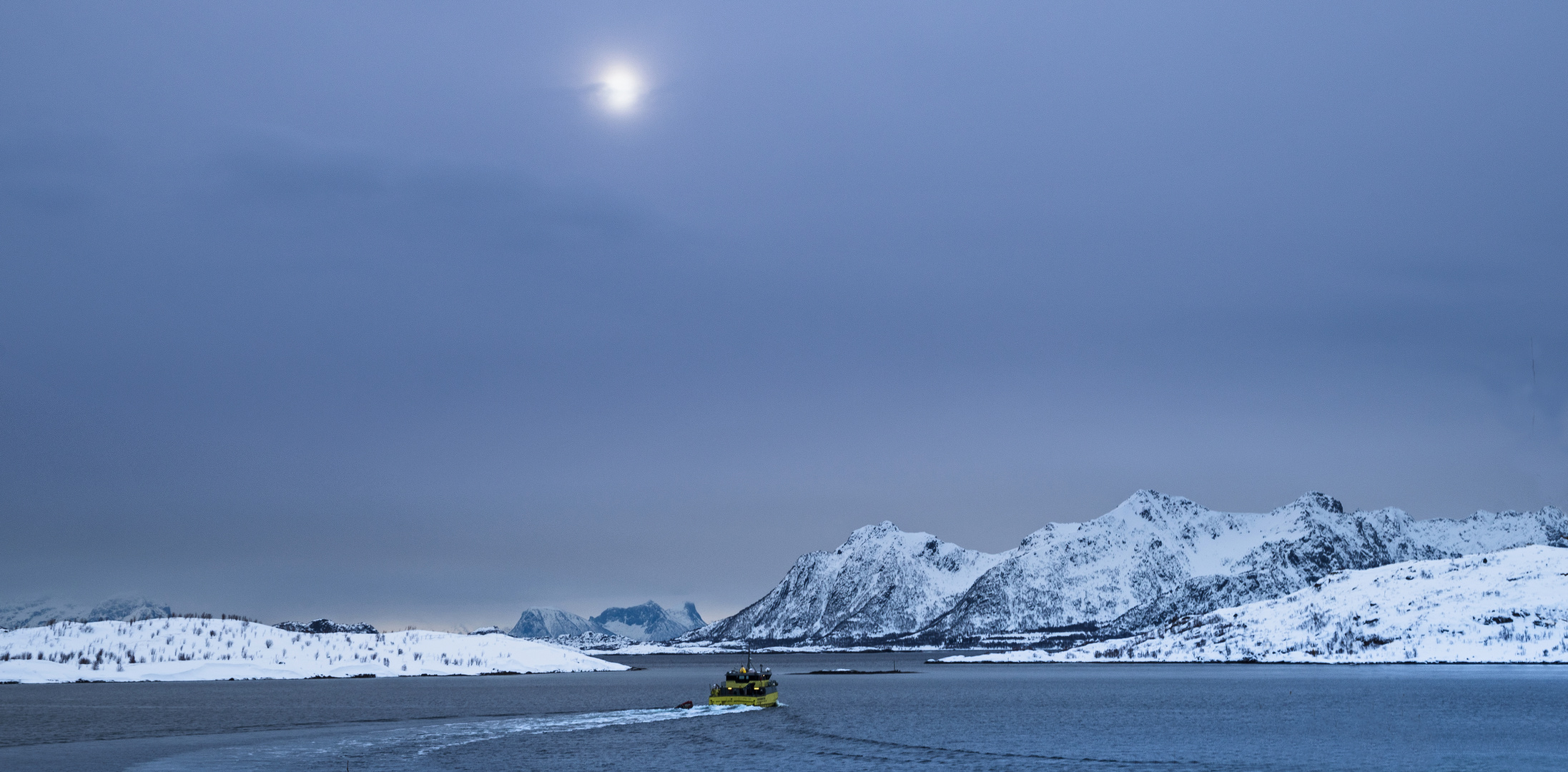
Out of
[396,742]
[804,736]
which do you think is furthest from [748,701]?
[396,742]

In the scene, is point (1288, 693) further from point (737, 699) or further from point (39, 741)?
point (39, 741)

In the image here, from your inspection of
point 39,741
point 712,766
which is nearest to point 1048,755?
point 712,766

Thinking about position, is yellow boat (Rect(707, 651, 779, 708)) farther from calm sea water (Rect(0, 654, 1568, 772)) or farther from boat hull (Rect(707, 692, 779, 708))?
calm sea water (Rect(0, 654, 1568, 772))

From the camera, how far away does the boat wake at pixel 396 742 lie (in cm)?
8588

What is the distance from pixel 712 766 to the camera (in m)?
87.4

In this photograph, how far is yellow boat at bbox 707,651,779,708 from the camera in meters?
152

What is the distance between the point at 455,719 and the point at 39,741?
41876mm

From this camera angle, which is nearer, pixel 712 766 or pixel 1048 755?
pixel 712 766

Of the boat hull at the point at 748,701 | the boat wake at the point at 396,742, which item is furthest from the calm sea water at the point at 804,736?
the boat hull at the point at 748,701

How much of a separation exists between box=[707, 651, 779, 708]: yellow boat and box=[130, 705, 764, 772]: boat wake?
587 cm

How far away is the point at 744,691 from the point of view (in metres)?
→ 154

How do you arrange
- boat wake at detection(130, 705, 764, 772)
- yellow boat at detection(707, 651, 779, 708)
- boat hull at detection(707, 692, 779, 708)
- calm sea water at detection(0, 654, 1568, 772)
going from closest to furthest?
boat wake at detection(130, 705, 764, 772)
calm sea water at detection(0, 654, 1568, 772)
boat hull at detection(707, 692, 779, 708)
yellow boat at detection(707, 651, 779, 708)

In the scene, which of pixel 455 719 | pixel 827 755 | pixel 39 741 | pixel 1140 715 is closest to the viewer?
pixel 827 755

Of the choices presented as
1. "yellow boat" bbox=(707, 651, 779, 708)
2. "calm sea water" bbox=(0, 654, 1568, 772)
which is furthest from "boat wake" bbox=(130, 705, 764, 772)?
"yellow boat" bbox=(707, 651, 779, 708)
